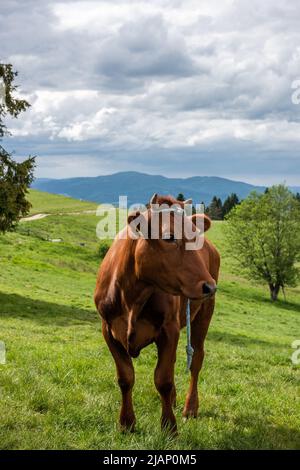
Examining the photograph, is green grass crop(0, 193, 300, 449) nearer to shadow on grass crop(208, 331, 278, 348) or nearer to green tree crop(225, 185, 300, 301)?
shadow on grass crop(208, 331, 278, 348)

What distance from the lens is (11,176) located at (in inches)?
1085

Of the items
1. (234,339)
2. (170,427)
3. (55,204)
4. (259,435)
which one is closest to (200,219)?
(170,427)

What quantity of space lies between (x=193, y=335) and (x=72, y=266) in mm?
41638

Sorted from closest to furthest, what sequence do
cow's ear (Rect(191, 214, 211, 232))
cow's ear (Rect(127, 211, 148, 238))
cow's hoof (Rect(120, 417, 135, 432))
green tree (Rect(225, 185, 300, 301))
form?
1. cow's ear (Rect(127, 211, 148, 238))
2. cow's hoof (Rect(120, 417, 135, 432))
3. cow's ear (Rect(191, 214, 211, 232))
4. green tree (Rect(225, 185, 300, 301))

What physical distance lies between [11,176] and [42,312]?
7.51m

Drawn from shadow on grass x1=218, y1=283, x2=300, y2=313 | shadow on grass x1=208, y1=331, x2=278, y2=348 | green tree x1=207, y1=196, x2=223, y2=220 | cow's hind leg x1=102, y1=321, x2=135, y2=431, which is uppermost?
green tree x1=207, y1=196, x2=223, y2=220

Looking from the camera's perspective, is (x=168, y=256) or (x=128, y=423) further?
(x=128, y=423)

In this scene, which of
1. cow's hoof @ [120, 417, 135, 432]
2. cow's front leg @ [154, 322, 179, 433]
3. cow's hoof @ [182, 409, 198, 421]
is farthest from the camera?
cow's hoof @ [182, 409, 198, 421]

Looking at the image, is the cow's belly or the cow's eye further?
the cow's belly

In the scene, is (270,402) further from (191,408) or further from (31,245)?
(31,245)

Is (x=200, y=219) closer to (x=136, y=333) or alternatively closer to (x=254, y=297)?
(x=136, y=333)

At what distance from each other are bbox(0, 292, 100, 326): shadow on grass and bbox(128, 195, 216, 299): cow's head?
60.3ft

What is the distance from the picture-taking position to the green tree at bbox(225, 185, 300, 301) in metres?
55.2

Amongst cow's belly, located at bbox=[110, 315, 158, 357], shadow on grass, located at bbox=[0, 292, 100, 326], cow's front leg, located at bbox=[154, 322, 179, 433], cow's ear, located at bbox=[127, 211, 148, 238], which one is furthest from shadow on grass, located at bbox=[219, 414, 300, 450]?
shadow on grass, located at bbox=[0, 292, 100, 326]
